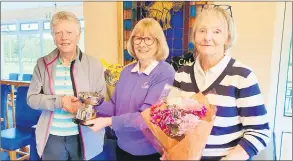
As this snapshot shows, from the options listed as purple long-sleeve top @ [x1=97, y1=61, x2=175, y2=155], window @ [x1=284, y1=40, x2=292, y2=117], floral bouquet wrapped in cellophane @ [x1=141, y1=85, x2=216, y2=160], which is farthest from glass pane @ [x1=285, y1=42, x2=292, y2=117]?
floral bouquet wrapped in cellophane @ [x1=141, y1=85, x2=216, y2=160]

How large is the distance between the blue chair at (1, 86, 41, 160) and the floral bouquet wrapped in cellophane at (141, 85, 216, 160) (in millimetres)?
837

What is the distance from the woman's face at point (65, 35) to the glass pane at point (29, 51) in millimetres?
189

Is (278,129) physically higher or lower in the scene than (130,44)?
lower

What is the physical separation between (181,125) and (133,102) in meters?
0.30

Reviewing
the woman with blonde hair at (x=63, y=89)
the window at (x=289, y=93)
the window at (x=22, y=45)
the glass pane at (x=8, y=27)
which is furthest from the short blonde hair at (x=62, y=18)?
the window at (x=289, y=93)

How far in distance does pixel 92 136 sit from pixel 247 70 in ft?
2.30

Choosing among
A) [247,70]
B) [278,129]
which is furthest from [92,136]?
[278,129]

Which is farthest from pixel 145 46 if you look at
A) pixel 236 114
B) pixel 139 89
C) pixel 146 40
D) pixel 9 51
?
pixel 9 51

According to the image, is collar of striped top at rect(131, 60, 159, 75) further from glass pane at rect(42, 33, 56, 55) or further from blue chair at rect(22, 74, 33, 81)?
blue chair at rect(22, 74, 33, 81)

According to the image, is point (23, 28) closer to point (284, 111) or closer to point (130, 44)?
point (130, 44)

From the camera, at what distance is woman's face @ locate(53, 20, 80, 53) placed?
85 cm

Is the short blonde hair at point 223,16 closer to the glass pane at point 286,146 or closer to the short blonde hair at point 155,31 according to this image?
the short blonde hair at point 155,31

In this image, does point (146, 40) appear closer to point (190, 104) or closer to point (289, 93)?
point (190, 104)

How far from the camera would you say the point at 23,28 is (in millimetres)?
1126
